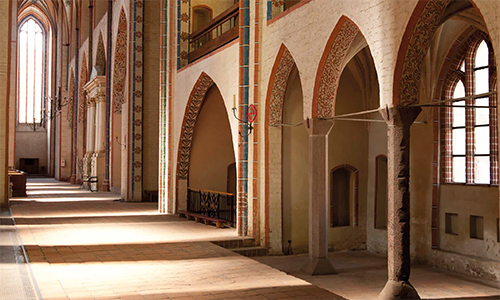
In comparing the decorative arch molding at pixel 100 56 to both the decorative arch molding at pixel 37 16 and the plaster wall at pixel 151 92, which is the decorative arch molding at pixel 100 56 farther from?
Result: the decorative arch molding at pixel 37 16

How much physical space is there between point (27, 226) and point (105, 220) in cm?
195

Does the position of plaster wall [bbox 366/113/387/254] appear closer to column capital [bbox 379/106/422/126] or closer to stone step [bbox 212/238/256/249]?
stone step [bbox 212/238/256/249]

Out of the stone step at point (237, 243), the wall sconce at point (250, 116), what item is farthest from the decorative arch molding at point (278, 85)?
the stone step at point (237, 243)

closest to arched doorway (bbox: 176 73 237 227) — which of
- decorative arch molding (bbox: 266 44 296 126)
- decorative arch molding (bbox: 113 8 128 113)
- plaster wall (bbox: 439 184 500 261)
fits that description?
decorative arch molding (bbox: 266 44 296 126)

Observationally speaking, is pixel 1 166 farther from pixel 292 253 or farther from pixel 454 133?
pixel 454 133

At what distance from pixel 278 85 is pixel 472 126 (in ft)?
12.8

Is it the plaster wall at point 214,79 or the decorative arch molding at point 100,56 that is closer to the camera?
the plaster wall at point 214,79

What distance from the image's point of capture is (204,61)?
13875mm

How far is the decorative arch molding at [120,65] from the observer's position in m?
21.3

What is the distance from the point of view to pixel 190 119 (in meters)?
15.0

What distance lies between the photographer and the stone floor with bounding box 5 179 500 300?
21.7ft

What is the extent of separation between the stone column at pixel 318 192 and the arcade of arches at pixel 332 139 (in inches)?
1.0

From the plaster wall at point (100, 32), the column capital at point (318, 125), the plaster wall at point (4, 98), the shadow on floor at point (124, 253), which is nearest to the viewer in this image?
the shadow on floor at point (124, 253)

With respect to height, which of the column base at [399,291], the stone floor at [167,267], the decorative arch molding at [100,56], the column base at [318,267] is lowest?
the column base at [318,267]
